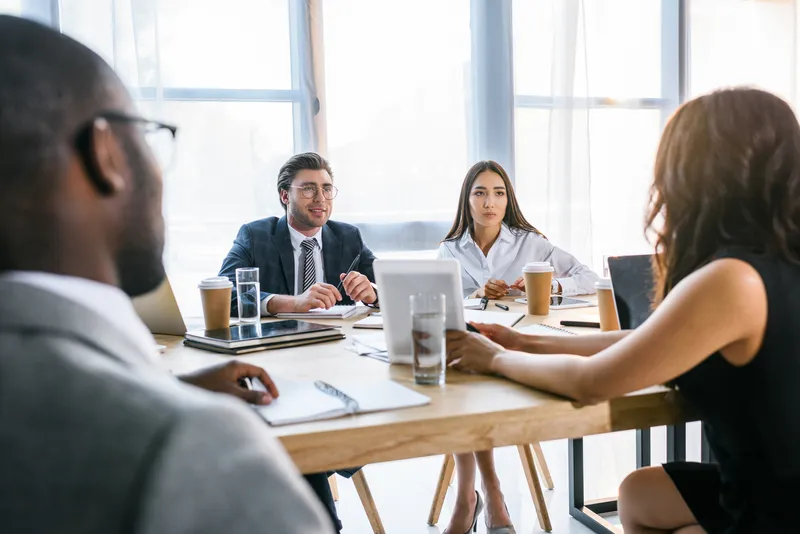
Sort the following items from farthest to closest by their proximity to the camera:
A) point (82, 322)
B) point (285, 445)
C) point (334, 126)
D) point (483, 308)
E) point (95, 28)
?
point (334, 126) < point (95, 28) < point (483, 308) < point (285, 445) < point (82, 322)

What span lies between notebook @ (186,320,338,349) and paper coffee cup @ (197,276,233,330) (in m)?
0.04

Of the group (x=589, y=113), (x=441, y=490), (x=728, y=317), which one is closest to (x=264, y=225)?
(x=441, y=490)

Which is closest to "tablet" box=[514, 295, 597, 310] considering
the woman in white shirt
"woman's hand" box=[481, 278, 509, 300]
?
"woman's hand" box=[481, 278, 509, 300]

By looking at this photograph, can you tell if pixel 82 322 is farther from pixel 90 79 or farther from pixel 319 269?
pixel 319 269

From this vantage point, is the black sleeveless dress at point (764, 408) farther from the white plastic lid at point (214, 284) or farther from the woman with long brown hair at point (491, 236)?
the woman with long brown hair at point (491, 236)

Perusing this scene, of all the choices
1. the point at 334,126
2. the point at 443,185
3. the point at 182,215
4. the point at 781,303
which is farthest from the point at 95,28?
the point at 781,303

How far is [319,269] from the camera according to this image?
9.18 ft

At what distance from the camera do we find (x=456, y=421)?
0.99m

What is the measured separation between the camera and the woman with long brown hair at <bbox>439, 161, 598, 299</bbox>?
10.6ft

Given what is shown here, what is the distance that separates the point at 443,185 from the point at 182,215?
138 centimetres

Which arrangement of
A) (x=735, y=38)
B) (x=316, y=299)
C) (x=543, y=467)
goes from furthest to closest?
(x=735, y=38), (x=543, y=467), (x=316, y=299)

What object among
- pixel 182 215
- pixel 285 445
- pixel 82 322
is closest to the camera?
pixel 82 322

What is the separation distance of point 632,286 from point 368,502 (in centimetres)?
110

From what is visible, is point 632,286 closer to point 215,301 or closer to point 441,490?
point 215,301
